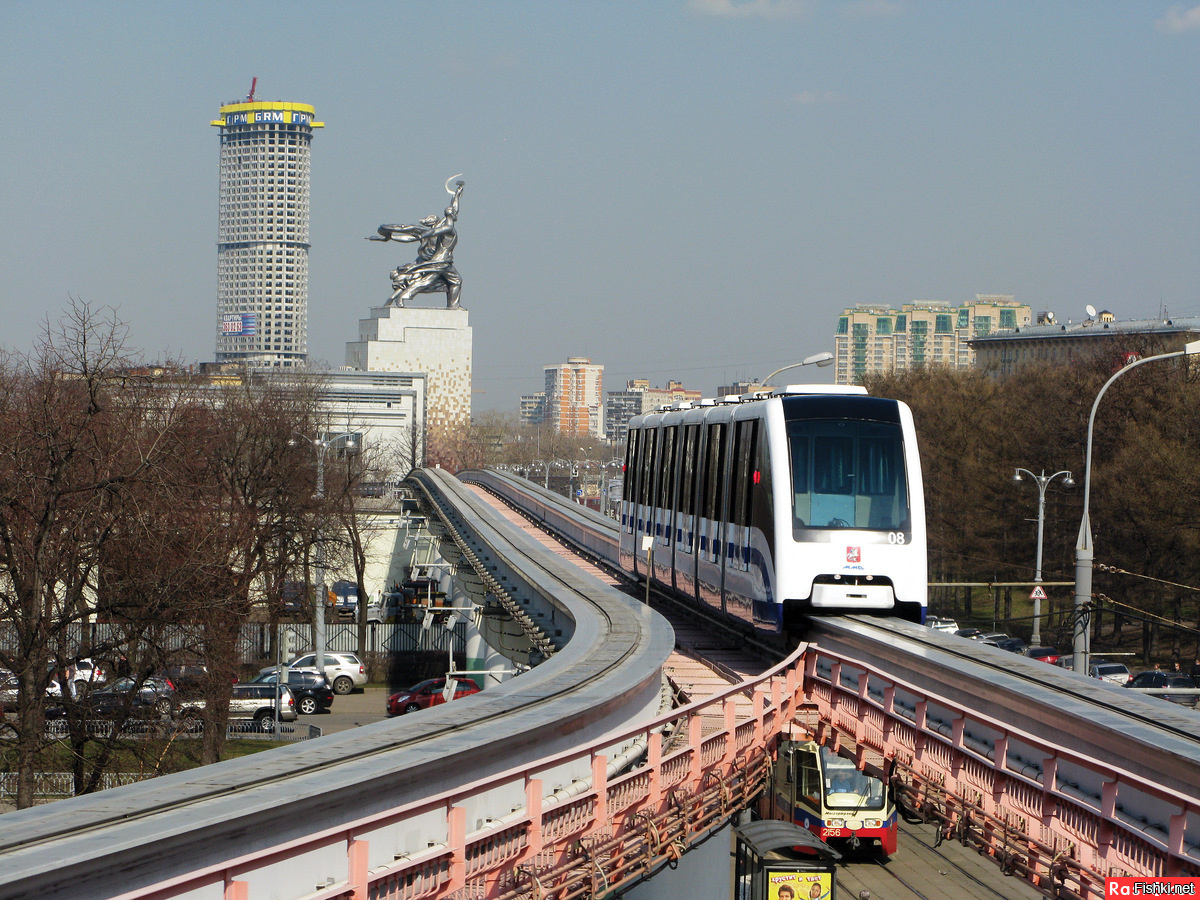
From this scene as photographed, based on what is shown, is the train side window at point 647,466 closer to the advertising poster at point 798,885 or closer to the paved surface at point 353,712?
the advertising poster at point 798,885

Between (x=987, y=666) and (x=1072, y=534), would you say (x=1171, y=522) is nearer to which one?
(x=1072, y=534)

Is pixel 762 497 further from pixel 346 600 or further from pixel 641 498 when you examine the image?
pixel 346 600

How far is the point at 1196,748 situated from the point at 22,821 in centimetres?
736

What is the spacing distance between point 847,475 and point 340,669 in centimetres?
3252

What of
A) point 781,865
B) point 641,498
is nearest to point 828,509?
point 781,865

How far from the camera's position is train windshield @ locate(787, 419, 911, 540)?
17.6m

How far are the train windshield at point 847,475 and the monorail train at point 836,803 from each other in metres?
6.74

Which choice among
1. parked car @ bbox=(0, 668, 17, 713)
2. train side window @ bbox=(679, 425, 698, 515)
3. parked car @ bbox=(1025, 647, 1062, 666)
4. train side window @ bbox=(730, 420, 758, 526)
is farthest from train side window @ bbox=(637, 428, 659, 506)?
parked car @ bbox=(1025, 647, 1062, 666)

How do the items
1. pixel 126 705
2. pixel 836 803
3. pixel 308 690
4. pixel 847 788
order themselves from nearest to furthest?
pixel 126 705
pixel 836 803
pixel 847 788
pixel 308 690

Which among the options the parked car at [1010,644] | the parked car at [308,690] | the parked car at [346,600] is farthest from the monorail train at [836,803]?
the parked car at [346,600]

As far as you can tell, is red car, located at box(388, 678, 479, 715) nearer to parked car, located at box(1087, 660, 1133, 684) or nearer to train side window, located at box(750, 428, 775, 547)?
parked car, located at box(1087, 660, 1133, 684)

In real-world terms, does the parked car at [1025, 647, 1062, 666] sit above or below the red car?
above

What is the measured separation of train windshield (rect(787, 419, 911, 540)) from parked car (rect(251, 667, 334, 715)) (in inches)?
1059

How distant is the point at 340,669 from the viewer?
47250 mm
